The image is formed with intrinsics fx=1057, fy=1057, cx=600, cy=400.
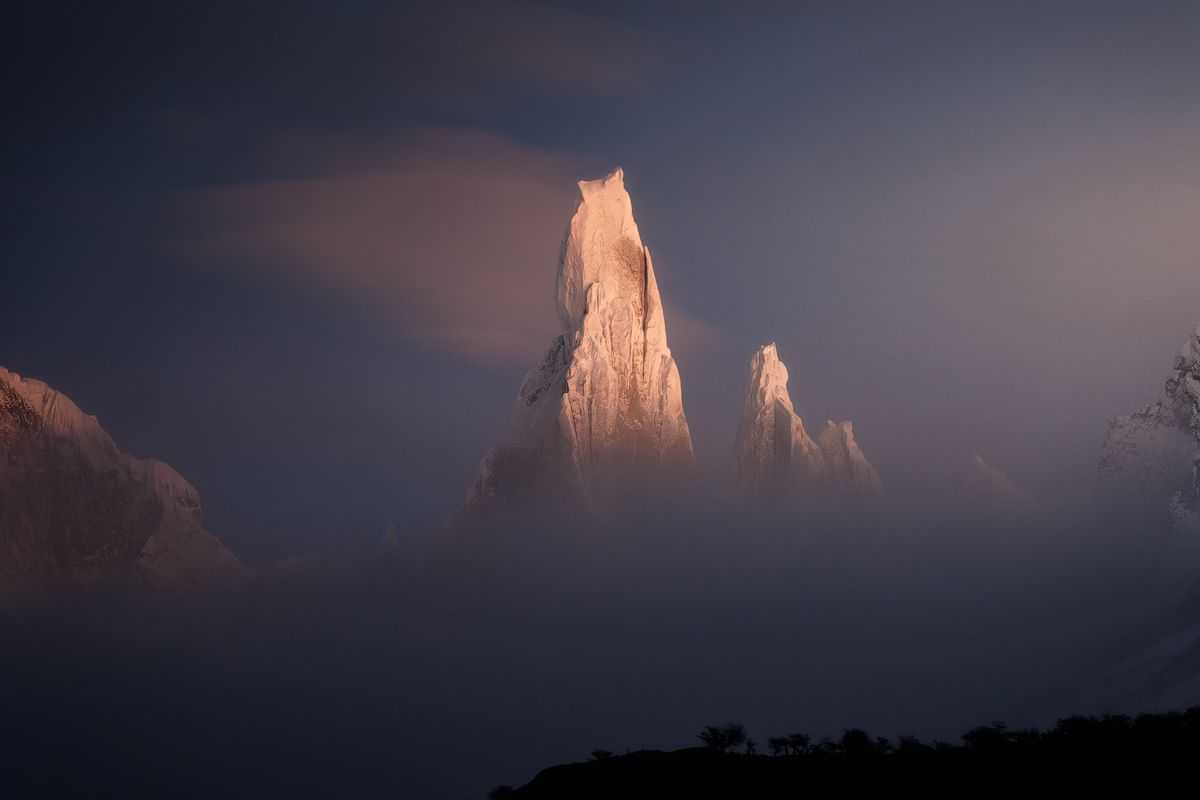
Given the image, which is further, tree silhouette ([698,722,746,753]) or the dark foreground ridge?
tree silhouette ([698,722,746,753])

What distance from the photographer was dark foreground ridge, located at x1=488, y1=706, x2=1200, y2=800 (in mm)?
79438

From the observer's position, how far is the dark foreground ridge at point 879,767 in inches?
3127

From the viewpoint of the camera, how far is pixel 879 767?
3332 inches

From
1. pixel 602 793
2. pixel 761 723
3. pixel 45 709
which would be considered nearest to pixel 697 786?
pixel 602 793

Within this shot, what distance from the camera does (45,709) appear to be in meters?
196

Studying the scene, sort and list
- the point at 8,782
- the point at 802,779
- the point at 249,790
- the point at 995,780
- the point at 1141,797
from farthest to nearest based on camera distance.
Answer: the point at 249,790
the point at 8,782
the point at 802,779
the point at 995,780
the point at 1141,797

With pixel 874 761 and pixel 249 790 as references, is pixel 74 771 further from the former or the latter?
pixel 874 761

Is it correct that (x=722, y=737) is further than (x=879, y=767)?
Yes

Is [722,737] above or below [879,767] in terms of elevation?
above

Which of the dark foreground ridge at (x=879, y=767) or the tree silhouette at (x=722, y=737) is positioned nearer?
the dark foreground ridge at (x=879, y=767)

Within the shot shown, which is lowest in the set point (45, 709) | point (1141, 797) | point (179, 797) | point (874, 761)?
point (1141, 797)

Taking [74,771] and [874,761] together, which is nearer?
[874,761]

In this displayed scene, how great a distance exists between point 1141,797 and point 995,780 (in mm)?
10471

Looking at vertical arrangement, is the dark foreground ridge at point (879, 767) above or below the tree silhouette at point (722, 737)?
below
